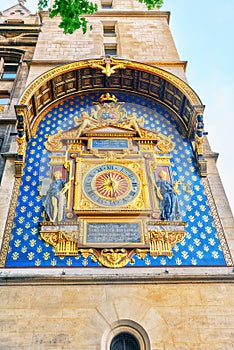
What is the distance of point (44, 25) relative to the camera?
14984mm

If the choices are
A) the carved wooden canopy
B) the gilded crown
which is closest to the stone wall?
the carved wooden canopy

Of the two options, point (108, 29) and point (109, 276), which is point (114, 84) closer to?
point (108, 29)

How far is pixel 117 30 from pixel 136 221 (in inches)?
355

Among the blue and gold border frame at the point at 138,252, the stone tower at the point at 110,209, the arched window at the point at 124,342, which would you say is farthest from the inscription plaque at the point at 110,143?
the arched window at the point at 124,342

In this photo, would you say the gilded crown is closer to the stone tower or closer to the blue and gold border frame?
the stone tower

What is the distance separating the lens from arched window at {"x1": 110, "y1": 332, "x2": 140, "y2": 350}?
7.09 meters

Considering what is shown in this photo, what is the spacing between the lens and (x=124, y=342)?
7160 millimetres

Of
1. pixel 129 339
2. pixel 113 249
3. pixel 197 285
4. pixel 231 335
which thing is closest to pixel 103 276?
pixel 113 249

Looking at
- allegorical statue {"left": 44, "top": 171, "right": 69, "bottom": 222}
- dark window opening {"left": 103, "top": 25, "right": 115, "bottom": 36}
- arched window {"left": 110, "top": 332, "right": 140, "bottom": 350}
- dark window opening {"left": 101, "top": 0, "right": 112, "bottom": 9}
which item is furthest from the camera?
dark window opening {"left": 101, "top": 0, "right": 112, "bottom": 9}

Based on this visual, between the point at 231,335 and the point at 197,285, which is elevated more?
the point at 197,285

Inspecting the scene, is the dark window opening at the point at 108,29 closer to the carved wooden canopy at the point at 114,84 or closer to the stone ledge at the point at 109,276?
the carved wooden canopy at the point at 114,84

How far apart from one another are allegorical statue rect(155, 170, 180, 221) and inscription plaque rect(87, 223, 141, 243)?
77 centimetres

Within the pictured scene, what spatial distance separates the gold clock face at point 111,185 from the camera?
9211mm

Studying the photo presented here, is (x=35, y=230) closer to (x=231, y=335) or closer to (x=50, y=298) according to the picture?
(x=50, y=298)
